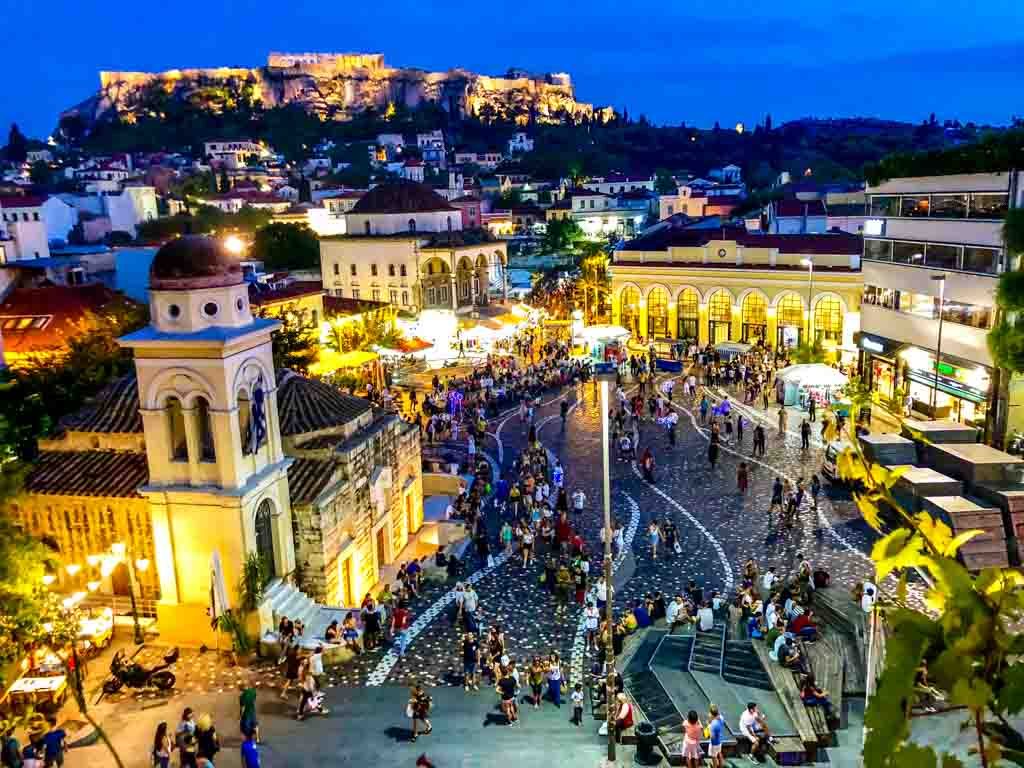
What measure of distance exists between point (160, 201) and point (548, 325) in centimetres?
5178

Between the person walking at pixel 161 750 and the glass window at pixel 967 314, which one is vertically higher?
the glass window at pixel 967 314

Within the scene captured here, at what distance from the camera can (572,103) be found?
600ft

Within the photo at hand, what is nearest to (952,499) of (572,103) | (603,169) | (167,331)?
(167,331)

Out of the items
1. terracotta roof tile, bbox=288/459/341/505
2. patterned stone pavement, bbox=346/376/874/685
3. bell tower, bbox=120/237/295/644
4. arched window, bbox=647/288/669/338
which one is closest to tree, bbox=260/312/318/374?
patterned stone pavement, bbox=346/376/874/685

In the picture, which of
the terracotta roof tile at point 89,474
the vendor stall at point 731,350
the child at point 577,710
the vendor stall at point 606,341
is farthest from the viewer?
the vendor stall at point 606,341

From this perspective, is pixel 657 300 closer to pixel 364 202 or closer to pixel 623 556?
pixel 364 202

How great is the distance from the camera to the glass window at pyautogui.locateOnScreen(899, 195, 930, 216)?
30.2 metres

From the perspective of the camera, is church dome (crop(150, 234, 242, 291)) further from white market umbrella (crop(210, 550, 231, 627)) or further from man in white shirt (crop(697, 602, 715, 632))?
man in white shirt (crop(697, 602, 715, 632))

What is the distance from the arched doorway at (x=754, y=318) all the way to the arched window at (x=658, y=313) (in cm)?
490

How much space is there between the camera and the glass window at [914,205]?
30.2 metres

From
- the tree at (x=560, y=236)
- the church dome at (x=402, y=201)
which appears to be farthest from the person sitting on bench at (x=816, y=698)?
the tree at (x=560, y=236)

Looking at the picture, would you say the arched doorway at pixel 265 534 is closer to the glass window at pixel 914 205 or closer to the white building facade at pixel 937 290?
the white building facade at pixel 937 290

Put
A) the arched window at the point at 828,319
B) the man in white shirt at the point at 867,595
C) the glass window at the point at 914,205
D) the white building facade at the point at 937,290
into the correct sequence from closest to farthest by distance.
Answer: the man in white shirt at the point at 867,595
the white building facade at the point at 937,290
the glass window at the point at 914,205
the arched window at the point at 828,319

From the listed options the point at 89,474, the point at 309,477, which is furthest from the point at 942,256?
the point at 89,474
